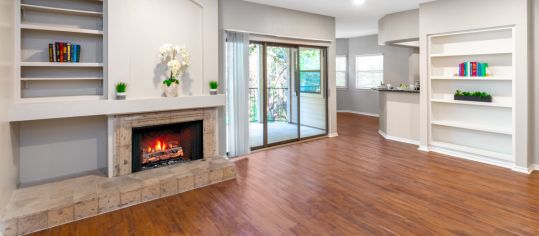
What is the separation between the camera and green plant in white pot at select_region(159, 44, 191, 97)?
13.1 ft

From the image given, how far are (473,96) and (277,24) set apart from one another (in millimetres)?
3534

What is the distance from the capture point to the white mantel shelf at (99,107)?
122 inches

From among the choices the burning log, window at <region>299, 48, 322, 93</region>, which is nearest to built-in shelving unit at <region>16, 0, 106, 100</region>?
the burning log

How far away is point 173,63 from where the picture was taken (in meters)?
3.97

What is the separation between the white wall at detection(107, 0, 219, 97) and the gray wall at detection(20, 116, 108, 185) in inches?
25.3

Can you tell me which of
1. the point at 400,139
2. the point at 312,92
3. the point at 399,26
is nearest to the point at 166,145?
the point at 312,92

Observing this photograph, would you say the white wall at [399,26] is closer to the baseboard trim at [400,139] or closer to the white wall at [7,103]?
the baseboard trim at [400,139]

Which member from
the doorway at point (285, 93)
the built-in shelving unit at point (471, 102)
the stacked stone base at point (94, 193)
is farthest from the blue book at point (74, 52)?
the built-in shelving unit at point (471, 102)

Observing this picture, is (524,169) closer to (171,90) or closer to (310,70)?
(310,70)

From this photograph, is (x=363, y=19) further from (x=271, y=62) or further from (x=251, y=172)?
(x=251, y=172)

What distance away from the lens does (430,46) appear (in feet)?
17.6

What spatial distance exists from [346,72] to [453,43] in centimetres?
601

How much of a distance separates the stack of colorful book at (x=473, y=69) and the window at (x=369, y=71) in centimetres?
497

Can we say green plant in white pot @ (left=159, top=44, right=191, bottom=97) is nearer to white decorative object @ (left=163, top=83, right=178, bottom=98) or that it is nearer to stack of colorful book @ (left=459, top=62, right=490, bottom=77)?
white decorative object @ (left=163, top=83, right=178, bottom=98)
